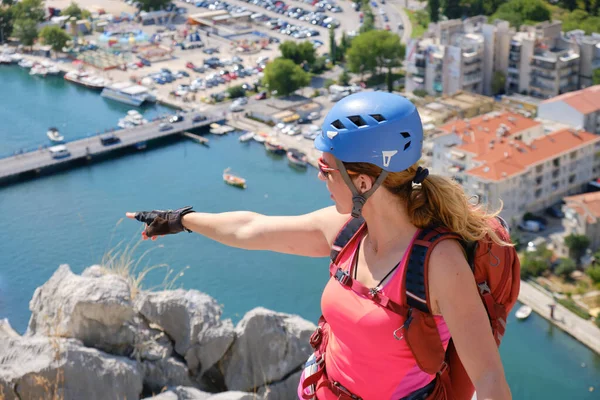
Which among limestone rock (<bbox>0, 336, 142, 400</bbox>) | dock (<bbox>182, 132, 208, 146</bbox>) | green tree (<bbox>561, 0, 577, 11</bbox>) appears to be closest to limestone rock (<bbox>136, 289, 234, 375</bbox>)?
limestone rock (<bbox>0, 336, 142, 400</bbox>)

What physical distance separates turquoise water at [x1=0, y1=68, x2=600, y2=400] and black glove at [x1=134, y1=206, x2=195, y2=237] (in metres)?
9.96

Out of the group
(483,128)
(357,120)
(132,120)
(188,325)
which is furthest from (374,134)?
(132,120)

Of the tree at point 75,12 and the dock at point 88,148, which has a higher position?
the tree at point 75,12

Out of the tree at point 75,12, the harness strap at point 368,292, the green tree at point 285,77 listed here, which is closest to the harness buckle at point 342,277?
the harness strap at point 368,292

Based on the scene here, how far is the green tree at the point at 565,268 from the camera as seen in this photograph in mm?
14523

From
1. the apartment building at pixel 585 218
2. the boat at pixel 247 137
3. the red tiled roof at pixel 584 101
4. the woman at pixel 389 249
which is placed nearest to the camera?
the woman at pixel 389 249

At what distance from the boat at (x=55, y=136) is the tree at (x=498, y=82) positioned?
10.6 metres

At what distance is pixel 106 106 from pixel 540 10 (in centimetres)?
1307

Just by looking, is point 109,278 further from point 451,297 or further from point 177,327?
point 451,297

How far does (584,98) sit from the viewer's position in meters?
19.5

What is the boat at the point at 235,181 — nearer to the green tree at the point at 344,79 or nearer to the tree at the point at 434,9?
the green tree at the point at 344,79

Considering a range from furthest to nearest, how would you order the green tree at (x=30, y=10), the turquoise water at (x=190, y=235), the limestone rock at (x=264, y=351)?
the green tree at (x=30, y=10) < the turquoise water at (x=190, y=235) < the limestone rock at (x=264, y=351)

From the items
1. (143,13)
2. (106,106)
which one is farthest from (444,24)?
(143,13)

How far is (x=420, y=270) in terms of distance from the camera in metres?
1.51
